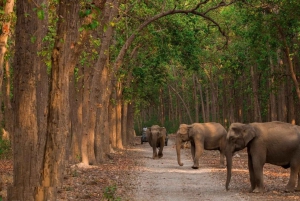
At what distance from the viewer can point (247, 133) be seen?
742 inches

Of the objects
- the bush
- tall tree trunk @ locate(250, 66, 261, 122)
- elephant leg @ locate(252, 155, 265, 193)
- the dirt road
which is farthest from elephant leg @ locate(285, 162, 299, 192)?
tall tree trunk @ locate(250, 66, 261, 122)

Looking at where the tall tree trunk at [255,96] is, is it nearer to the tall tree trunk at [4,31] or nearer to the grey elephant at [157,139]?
the grey elephant at [157,139]

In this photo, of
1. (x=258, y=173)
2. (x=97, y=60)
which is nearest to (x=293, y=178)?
(x=258, y=173)

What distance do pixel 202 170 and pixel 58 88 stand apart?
1681cm

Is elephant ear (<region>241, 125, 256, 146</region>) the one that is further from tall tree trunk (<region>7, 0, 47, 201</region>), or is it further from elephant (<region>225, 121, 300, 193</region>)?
tall tree trunk (<region>7, 0, 47, 201</region>)

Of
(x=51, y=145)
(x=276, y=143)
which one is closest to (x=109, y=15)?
(x=276, y=143)

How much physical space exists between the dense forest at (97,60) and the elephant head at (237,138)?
442 centimetres

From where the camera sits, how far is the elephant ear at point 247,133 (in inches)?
741

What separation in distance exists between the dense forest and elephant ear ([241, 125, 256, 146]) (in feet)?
14.6

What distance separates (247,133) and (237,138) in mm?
334

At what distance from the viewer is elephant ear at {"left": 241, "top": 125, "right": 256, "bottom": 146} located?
18.8 metres

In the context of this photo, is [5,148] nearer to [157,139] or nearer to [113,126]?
[157,139]

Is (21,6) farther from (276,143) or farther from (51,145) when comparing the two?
(276,143)

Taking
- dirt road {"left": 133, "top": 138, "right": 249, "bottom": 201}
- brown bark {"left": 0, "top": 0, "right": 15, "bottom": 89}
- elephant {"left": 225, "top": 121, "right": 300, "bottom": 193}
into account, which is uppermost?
brown bark {"left": 0, "top": 0, "right": 15, "bottom": 89}
